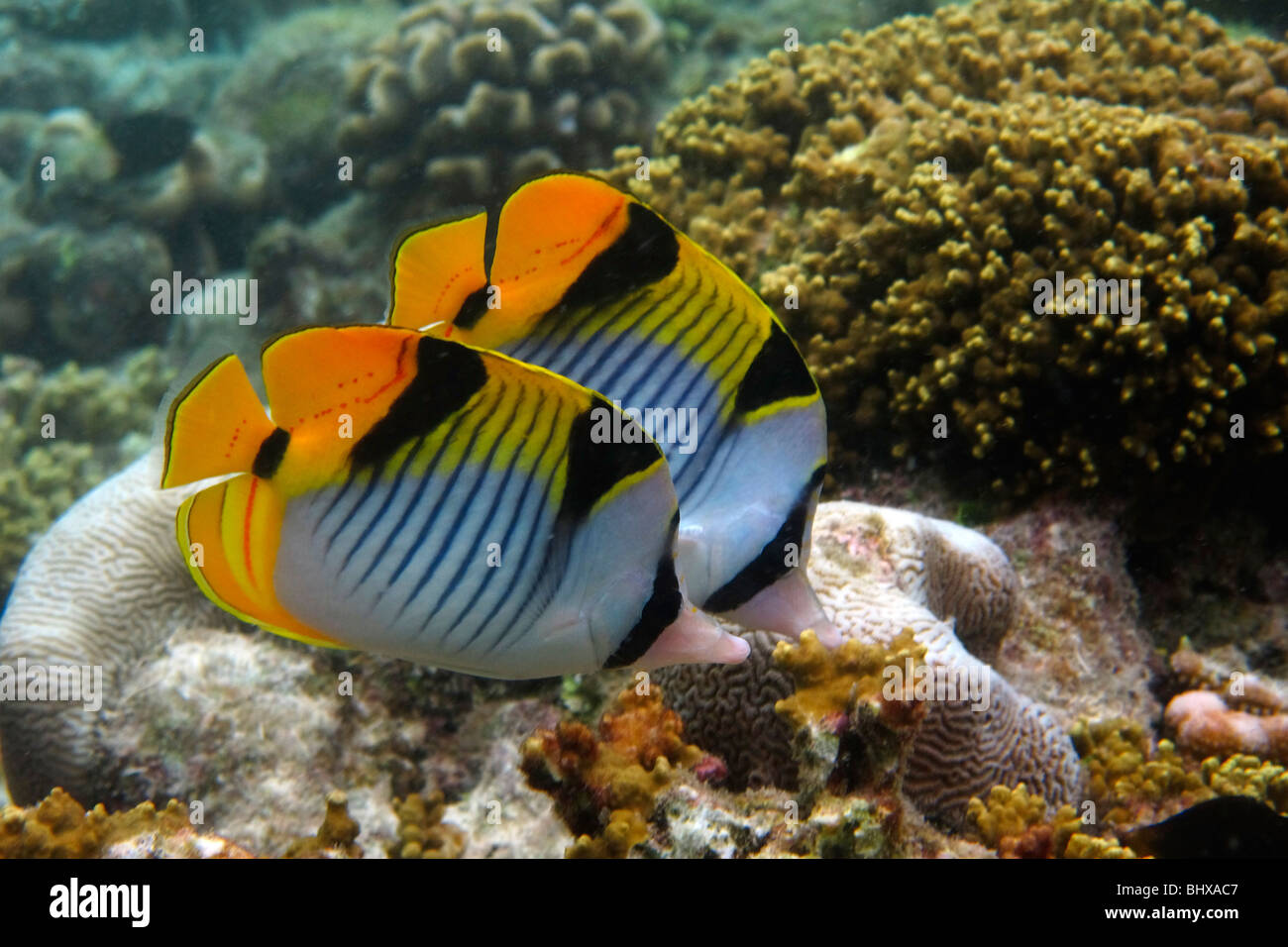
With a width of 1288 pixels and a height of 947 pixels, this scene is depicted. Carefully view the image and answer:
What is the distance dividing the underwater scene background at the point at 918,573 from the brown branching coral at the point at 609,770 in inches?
0.5

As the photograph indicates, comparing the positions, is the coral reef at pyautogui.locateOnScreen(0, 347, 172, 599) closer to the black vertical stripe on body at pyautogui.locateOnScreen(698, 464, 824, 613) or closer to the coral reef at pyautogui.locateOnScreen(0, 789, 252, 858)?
the coral reef at pyautogui.locateOnScreen(0, 789, 252, 858)

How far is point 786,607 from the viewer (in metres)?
1.68

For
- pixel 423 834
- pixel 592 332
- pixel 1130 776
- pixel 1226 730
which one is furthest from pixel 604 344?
pixel 1226 730

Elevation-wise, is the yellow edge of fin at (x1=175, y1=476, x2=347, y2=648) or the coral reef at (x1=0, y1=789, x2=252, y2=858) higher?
the yellow edge of fin at (x1=175, y1=476, x2=347, y2=648)

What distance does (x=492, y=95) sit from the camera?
307 inches

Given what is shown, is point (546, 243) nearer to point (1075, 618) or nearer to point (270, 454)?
point (270, 454)

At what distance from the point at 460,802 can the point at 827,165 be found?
3.69 m

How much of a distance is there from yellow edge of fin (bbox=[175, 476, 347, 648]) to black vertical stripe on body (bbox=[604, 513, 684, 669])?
19.6 inches

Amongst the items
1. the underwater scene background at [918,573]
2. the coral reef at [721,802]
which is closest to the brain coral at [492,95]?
the underwater scene background at [918,573]

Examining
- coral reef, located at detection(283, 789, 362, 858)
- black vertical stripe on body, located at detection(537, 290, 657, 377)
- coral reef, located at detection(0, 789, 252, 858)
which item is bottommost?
coral reef, located at detection(283, 789, 362, 858)

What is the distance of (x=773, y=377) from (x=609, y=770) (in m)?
1.27

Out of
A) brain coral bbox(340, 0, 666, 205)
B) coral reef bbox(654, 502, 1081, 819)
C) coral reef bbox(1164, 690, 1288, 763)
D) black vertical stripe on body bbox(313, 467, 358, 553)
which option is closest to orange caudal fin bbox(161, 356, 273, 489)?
black vertical stripe on body bbox(313, 467, 358, 553)

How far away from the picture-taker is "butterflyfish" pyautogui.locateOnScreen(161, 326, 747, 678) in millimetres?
1201

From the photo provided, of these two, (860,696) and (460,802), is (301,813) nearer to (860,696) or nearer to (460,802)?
(460,802)
